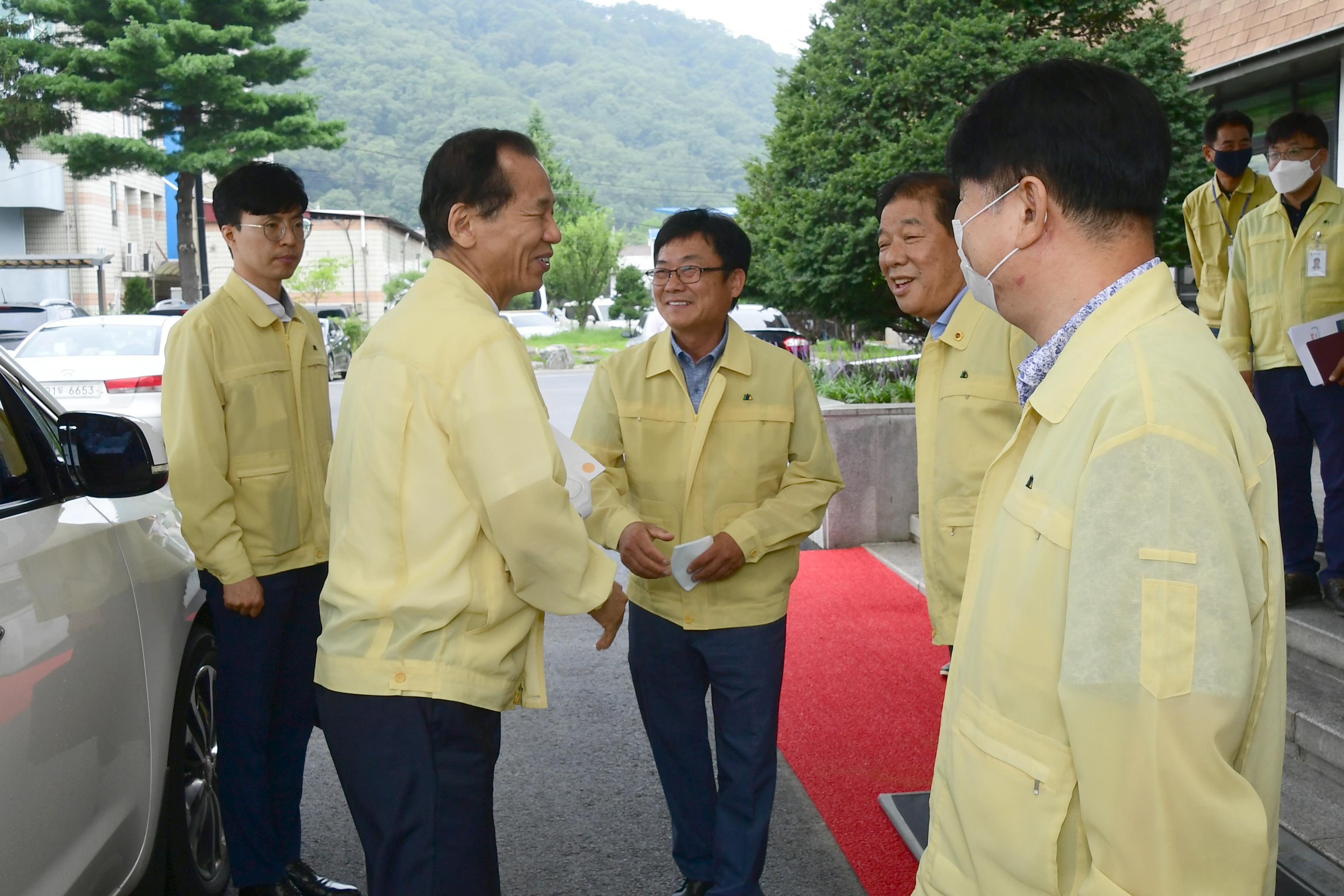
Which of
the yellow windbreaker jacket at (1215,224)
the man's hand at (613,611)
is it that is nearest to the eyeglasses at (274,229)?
the man's hand at (613,611)

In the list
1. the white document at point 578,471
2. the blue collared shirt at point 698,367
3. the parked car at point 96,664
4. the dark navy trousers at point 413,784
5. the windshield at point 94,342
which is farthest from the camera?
the windshield at point 94,342

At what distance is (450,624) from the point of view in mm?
2217

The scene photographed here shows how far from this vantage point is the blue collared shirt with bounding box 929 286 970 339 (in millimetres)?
3061

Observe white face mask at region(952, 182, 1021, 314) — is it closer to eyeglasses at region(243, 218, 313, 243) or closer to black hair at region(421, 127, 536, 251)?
black hair at region(421, 127, 536, 251)

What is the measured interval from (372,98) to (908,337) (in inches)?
5277

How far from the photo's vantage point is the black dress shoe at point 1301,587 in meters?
4.95

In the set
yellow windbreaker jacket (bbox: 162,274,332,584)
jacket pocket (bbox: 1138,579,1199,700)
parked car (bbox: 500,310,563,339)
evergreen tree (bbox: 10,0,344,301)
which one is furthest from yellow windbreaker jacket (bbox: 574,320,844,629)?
parked car (bbox: 500,310,563,339)

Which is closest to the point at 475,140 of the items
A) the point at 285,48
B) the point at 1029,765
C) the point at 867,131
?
the point at 1029,765

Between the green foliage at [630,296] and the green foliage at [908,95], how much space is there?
50.9 meters

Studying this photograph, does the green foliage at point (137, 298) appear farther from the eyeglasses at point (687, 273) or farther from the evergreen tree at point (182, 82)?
the eyeglasses at point (687, 273)

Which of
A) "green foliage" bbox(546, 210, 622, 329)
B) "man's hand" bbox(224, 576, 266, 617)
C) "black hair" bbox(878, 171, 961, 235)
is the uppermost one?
"green foliage" bbox(546, 210, 622, 329)

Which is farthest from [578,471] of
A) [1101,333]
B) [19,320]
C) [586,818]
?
[19,320]

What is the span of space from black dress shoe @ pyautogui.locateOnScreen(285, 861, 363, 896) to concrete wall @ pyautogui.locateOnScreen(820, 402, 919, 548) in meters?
5.20

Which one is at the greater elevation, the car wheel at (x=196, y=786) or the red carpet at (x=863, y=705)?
the car wheel at (x=196, y=786)
